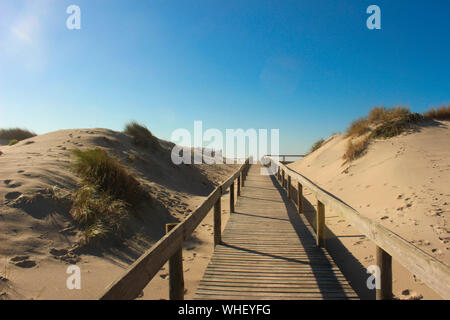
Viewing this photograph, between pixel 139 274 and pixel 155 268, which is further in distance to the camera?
pixel 155 268

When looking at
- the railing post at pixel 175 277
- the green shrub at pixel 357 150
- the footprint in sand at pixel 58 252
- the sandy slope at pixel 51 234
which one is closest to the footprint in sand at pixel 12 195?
the sandy slope at pixel 51 234

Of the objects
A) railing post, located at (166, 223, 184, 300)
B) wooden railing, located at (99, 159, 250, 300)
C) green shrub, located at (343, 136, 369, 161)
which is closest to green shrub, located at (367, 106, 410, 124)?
green shrub, located at (343, 136, 369, 161)

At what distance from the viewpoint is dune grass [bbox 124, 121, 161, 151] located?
1266 cm

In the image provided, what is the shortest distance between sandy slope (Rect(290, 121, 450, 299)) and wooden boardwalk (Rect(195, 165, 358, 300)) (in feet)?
3.02

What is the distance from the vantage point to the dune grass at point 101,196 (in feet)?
14.6

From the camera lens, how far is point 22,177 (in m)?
5.14

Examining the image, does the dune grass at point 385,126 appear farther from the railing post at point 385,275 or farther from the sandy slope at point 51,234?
the railing post at point 385,275

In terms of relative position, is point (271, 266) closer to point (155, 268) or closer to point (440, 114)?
point (155, 268)

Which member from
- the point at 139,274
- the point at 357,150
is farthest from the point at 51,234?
the point at 357,150

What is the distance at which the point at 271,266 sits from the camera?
3715 mm

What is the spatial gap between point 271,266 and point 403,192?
4750 millimetres

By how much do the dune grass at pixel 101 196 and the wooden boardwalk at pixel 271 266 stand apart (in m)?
2.13

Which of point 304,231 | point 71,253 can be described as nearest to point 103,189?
point 71,253
